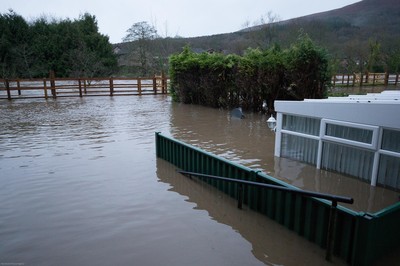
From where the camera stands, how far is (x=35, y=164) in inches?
290

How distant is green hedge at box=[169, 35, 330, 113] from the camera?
11.3m

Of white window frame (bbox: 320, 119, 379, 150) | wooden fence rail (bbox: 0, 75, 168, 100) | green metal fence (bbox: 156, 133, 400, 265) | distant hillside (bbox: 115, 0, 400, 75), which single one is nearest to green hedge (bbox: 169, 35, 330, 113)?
white window frame (bbox: 320, 119, 379, 150)

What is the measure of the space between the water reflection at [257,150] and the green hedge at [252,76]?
3.77ft

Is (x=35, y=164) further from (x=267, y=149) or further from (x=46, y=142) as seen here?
(x=267, y=149)

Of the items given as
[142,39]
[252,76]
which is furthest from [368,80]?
[142,39]

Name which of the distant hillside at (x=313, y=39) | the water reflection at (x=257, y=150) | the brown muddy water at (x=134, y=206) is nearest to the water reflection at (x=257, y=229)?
the brown muddy water at (x=134, y=206)

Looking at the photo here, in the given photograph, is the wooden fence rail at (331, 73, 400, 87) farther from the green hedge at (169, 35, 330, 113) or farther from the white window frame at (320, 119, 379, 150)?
the white window frame at (320, 119, 379, 150)

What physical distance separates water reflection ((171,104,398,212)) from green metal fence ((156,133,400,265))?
4.05 ft

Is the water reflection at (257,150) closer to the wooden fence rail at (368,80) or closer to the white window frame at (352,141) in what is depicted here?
the white window frame at (352,141)

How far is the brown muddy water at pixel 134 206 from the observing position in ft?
12.8

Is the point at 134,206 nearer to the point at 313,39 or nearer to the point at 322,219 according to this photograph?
the point at 322,219

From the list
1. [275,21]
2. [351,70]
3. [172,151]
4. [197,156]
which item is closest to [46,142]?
[172,151]

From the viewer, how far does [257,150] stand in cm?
833

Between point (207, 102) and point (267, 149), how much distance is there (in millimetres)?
9500
